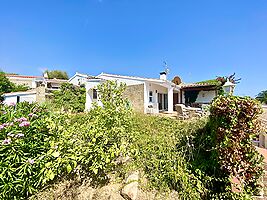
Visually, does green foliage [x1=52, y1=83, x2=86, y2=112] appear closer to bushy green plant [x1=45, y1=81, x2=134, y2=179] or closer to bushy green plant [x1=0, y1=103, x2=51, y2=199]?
bushy green plant [x1=45, y1=81, x2=134, y2=179]

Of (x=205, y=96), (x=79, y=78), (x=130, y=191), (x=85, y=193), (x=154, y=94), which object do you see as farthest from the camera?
(x=79, y=78)

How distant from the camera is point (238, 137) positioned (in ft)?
15.4

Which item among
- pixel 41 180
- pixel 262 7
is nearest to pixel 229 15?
pixel 262 7

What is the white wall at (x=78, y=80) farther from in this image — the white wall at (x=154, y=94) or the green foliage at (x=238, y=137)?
the green foliage at (x=238, y=137)

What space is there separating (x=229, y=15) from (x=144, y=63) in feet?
27.9

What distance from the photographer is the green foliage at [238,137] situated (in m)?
4.66

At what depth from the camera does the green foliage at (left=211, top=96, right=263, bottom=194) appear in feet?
15.3

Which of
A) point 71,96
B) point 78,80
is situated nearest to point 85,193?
point 71,96

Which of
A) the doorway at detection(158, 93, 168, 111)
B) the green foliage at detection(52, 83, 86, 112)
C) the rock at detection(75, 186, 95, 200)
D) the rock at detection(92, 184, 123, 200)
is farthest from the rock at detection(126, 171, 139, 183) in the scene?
the green foliage at detection(52, 83, 86, 112)

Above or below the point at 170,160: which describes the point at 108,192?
below

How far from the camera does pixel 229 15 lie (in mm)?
10953

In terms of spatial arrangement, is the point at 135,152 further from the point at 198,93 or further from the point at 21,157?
the point at 198,93

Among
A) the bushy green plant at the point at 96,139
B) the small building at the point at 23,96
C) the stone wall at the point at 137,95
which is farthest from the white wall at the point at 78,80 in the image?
the bushy green plant at the point at 96,139

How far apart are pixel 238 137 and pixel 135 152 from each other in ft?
8.72
